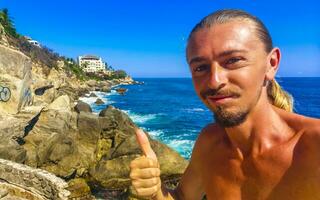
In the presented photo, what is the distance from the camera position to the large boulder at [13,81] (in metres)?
19.4

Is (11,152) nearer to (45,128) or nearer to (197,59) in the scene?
(45,128)

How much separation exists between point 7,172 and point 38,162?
4619 millimetres

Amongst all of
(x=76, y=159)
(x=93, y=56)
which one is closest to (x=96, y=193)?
(x=76, y=159)

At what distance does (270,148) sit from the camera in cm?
212

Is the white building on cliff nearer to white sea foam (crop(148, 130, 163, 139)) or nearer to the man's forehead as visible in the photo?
white sea foam (crop(148, 130, 163, 139))

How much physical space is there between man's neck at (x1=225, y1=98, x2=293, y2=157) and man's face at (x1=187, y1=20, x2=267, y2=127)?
0.09 meters

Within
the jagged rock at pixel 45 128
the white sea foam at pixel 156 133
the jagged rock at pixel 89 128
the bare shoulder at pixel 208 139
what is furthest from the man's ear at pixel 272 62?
the white sea foam at pixel 156 133

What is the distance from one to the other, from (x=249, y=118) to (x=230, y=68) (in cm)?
37

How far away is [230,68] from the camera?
1.94 meters

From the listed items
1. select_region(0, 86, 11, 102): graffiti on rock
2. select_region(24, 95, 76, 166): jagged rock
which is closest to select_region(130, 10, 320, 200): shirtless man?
select_region(24, 95, 76, 166): jagged rock

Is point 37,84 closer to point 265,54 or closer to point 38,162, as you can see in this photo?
point 38,162

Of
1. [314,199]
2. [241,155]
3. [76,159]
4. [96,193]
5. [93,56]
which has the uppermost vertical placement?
[93,56]

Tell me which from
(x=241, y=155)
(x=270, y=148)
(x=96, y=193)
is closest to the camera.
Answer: (x=270, y=148)

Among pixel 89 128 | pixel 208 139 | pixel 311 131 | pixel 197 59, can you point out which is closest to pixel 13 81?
pixel 89 128
